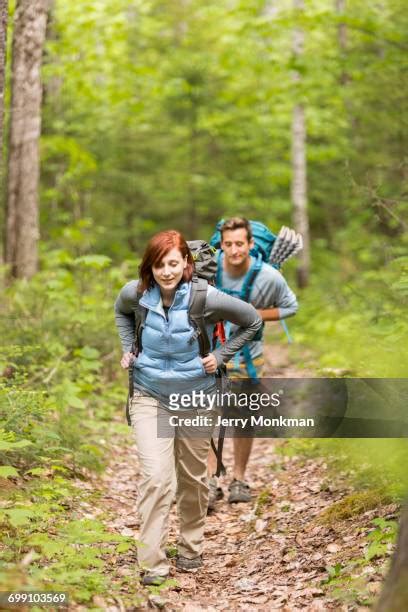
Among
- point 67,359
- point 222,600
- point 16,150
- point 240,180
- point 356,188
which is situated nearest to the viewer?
point 222,600

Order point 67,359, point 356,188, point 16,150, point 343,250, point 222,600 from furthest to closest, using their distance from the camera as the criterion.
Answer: point 343,250 < point 16,150 < point 67,359 < point 356,188 < point 222,600

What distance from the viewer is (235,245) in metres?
6.16

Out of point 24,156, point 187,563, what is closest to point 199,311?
point 187,563

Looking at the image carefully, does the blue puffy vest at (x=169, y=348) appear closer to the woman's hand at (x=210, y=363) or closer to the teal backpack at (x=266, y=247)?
the woman's hand at (x=210, y=363)

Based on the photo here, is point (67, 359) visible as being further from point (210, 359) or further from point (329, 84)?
point (329, 84)

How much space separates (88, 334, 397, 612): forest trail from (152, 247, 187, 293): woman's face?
6.29 ft

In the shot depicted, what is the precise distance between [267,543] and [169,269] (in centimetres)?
236

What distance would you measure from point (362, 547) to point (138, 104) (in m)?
15.1

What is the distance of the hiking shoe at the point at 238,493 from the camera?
662cm

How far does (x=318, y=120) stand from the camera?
19.0m

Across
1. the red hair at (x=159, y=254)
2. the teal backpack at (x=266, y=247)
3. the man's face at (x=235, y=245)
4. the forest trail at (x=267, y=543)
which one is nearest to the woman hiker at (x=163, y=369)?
the red hair at (x=159, y=254)

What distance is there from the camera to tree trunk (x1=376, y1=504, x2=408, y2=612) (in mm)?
2850

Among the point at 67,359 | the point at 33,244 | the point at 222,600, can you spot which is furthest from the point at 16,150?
the point at 222,600

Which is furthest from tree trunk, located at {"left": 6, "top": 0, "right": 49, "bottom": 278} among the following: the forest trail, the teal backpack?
Answer: the teal backpack
